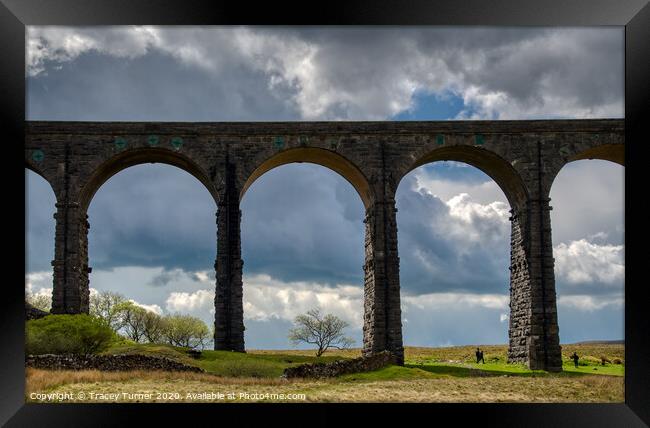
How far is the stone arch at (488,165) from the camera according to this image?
99.6ft

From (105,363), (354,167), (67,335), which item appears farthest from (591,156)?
(67,335)

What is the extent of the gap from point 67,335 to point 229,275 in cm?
675

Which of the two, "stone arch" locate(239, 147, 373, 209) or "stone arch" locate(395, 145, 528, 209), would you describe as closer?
"stone arch" locate(239, 147, 373, 209)

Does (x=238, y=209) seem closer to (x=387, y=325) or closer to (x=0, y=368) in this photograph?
(x=387, y=325)

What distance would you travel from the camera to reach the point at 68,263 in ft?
95.2

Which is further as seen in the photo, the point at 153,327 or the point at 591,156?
the point at 153,327

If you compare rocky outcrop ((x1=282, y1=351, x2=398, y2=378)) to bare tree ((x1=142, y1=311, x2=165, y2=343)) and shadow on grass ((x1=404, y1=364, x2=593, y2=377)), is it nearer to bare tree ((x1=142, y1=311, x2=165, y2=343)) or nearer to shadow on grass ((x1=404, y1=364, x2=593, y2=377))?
shadow on grass ((x1=404, y1=364, x2=593, y2=377))

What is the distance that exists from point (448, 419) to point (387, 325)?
1539 cm

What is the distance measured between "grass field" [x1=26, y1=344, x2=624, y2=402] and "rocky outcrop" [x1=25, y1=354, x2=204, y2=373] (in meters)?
0.72

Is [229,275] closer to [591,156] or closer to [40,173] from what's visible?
[40,173]

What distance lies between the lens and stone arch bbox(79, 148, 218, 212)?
29.9 metres

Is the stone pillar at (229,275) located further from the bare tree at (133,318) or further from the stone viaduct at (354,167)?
Answer: the bare tree at (133,318)

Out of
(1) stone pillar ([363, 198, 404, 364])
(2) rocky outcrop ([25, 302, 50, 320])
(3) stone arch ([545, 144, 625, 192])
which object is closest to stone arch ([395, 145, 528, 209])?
(3) stone arch ([545, 144, 625, 192])

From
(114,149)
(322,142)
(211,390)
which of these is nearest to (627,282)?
(211,390)
